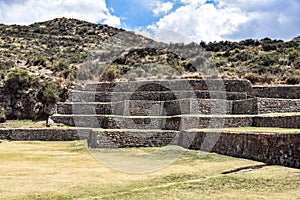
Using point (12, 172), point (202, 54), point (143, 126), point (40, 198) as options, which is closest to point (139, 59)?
point (202, 54)

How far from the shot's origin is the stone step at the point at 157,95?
23781mm

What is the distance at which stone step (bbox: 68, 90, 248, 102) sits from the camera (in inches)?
936

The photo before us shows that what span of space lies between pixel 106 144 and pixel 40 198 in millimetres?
10075

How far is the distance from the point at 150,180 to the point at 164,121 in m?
9.87

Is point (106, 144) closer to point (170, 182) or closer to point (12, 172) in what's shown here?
point (12, 172)

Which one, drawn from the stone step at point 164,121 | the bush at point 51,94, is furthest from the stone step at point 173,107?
the bush at point 51,94

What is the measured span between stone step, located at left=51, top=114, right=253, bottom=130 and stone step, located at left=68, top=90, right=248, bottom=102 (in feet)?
8.21

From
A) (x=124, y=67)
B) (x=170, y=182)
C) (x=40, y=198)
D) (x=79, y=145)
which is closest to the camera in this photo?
(x=40, y=198)

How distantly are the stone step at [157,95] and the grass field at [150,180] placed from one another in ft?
31.2

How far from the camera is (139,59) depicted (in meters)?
49.2

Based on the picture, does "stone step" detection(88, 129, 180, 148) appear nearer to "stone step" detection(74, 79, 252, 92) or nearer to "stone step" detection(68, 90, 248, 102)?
"stone step" detection(68, 90, 248, 102)

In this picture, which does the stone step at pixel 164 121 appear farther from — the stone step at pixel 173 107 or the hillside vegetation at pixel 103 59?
the hillside vegetation at pixel 103 59

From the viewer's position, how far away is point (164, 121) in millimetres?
20219

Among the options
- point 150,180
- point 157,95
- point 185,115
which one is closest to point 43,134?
point 157,95
